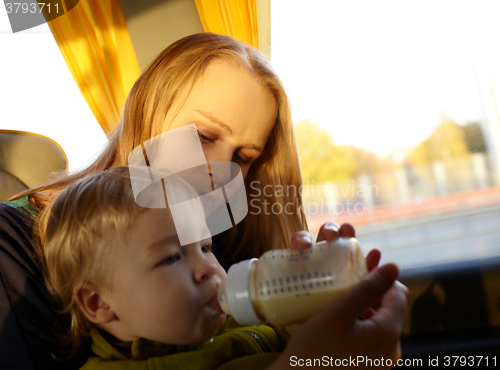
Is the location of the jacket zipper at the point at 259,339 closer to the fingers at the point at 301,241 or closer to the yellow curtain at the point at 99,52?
the fingers at the point at 301,241

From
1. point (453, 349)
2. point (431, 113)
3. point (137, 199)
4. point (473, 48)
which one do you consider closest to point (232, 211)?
point (137, 199)

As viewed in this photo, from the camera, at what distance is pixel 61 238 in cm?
59

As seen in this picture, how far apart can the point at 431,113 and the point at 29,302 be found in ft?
6.68

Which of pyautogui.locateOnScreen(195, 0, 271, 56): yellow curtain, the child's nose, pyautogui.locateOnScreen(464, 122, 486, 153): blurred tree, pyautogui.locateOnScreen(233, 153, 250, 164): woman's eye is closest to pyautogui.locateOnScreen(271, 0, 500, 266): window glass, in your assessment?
pyautogui.locateOnScreen(464, 122, 486, 153): blurred tree

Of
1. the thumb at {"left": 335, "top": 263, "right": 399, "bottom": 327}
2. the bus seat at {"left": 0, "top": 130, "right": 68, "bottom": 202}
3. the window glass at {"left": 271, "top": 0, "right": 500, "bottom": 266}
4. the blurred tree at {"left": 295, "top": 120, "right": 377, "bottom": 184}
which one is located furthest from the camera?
the blurred tree at {"left": 295, "top": 120, "right": 377, "bottom": 184}

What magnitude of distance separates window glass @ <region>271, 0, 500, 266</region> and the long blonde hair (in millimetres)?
646

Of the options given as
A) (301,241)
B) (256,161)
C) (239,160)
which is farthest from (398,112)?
(301,241)

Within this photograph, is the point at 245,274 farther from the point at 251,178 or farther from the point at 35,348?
the point at 251,178

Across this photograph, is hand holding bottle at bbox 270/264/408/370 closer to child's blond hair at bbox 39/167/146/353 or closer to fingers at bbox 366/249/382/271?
fingers at bbox 366/249/382/271

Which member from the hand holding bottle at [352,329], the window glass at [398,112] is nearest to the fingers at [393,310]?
the hand holding bottle at [352,329]

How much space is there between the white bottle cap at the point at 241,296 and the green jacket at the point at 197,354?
105mm

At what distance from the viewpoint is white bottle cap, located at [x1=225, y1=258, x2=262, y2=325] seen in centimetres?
49

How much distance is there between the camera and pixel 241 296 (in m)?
0.49

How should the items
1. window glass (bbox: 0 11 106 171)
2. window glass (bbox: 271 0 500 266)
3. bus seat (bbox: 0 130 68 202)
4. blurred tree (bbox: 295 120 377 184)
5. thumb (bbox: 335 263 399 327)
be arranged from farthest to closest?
window glass (bbox: 0 11 106 171) → blurred tree (bbox: 295 120 377 184) → window glass (bbox: 271 0 500 266) → bus seat (bbox: 0 130 68 202) → thumb (bbox: 335 263 399 327)
